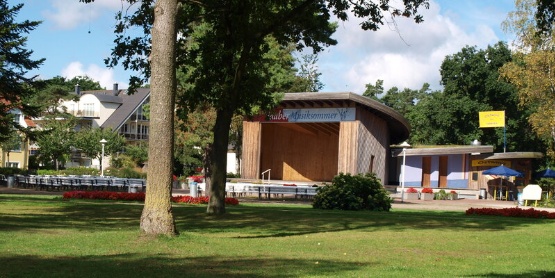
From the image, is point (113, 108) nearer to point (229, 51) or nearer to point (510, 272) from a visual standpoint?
point (229, 51)

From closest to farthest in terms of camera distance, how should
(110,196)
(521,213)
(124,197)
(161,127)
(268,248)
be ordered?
(268,248), (161,127), (521,213), (124,197), (110,196)

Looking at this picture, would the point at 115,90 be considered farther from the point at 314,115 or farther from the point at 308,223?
the point at 308,223

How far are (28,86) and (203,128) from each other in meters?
18.0

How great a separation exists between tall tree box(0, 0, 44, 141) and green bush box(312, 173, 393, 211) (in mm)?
16925

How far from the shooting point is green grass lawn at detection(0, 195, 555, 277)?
384 inches

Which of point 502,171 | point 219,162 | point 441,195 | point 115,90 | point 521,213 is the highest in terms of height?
point 115,90

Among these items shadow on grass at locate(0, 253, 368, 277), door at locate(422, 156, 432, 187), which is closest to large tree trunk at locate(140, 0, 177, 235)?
shadow on grass at locate(0, 253, 368, 277)

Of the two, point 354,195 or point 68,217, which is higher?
point 354,195

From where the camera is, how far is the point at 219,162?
1978 cm

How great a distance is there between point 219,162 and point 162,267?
10.1 m

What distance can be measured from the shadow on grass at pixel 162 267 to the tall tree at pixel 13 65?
87.1 feet

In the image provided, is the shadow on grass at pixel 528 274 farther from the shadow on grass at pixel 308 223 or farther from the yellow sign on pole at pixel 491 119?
the yellow sign on pole at pixel 491 119

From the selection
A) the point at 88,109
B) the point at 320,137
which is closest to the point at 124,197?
the point at 320,137

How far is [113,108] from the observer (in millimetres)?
93625
